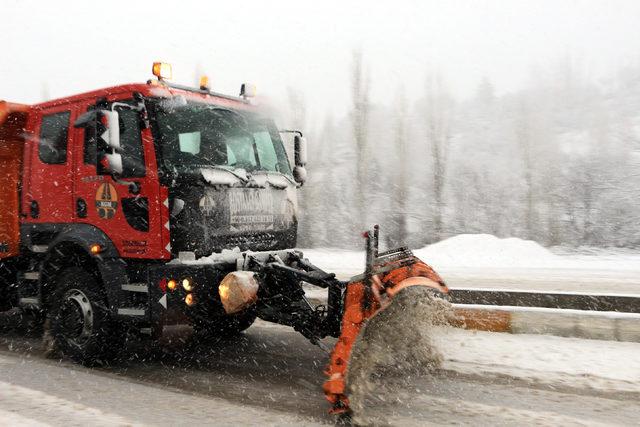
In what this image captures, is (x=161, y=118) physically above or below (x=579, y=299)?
above

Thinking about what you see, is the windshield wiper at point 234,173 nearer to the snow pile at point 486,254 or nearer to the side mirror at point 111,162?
the side mirror at point 111,162

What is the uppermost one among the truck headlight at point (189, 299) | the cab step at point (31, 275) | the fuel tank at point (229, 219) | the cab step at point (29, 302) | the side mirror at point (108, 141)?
the side mirror at point (108, 141)

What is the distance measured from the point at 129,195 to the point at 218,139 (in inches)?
38.8

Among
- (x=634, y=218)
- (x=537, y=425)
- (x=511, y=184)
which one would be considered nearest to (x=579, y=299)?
(x=537, y=425)

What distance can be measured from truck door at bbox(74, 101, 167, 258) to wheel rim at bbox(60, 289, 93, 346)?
2.42ft

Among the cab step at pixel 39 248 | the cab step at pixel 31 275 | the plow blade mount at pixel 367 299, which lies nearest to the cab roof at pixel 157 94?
the cab step at pixel 39 248

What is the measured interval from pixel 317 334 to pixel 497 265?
13.2m

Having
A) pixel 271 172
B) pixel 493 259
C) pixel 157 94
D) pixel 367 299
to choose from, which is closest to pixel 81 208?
pixel 157 94

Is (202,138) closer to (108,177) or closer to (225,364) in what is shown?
(108,177)

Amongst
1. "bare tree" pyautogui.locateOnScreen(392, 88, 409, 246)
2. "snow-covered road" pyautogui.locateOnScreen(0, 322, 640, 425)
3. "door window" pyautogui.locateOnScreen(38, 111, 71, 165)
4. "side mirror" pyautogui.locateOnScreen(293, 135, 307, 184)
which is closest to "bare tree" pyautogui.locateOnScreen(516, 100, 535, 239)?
"bare tree" pyautogui.locateOnScreen(392, 88, 409, 246)

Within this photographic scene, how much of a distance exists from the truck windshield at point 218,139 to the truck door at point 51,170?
1.25 m

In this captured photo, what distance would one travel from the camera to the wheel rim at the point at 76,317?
5.57m

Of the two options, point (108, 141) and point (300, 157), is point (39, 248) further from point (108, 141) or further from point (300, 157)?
point (300, 157)

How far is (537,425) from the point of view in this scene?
406cm
